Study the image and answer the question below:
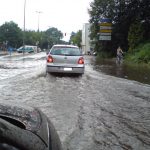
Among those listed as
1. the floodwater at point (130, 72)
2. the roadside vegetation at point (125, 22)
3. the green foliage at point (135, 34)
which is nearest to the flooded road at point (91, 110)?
the floodwater at point (130, 72)

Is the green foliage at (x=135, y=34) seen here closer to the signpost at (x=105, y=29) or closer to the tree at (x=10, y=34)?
the signpost at (x=105, y=29)

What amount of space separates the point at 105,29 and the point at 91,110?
4122 cm

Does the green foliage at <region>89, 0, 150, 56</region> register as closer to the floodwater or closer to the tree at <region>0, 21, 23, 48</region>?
the floodwater

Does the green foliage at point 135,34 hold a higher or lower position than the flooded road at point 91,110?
higher

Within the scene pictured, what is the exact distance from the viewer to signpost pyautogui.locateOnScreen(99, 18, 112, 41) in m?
49.5

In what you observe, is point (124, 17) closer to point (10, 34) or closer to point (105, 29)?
point (105, 29)

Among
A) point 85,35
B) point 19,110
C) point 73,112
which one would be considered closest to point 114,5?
point 73,112

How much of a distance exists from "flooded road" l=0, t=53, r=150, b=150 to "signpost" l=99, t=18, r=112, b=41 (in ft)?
113

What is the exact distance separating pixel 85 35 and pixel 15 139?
4661 inches

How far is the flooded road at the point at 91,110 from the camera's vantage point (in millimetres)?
6664

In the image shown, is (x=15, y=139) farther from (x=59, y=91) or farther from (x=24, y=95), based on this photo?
(x=59, y=91)

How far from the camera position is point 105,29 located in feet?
164

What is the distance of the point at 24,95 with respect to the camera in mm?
11695

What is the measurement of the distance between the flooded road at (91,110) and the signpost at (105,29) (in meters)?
34.3
